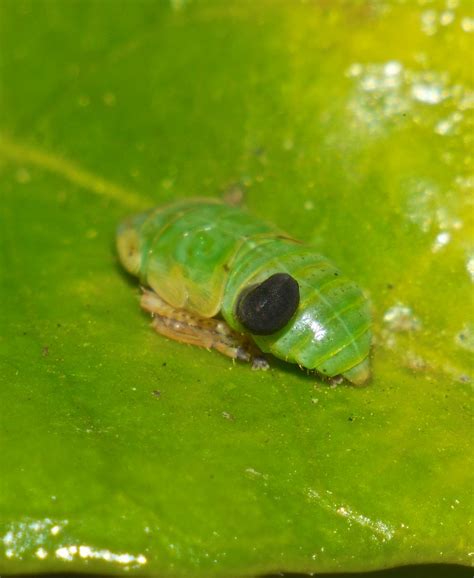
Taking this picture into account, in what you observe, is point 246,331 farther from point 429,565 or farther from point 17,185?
point 17,185

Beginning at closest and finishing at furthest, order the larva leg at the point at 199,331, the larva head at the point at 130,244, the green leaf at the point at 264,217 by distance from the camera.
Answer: the green leaf at the point at 264,217
the larva leg at the point at 199,331
the larva head at the point at 130,244

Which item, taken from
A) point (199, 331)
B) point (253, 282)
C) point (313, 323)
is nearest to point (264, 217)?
point (253, 282)

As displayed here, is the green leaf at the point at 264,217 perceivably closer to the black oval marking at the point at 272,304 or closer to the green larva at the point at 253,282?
the green larva at the point at 253,282

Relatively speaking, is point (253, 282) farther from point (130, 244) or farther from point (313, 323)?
point (130, 244)

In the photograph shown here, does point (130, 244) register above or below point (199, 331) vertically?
above

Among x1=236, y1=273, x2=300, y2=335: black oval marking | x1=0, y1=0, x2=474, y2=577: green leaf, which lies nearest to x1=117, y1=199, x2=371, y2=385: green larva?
x1=236, y1=273, x2=300, y2=335: black oval marking

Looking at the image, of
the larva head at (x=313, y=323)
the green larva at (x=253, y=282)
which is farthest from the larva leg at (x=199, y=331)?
the larva head at (x=313, y=323)

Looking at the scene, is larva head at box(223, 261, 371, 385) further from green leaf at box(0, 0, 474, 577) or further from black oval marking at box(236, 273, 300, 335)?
green leaf at box(0, 0, 474, 577)

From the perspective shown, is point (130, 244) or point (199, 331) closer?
point (199, 331)
